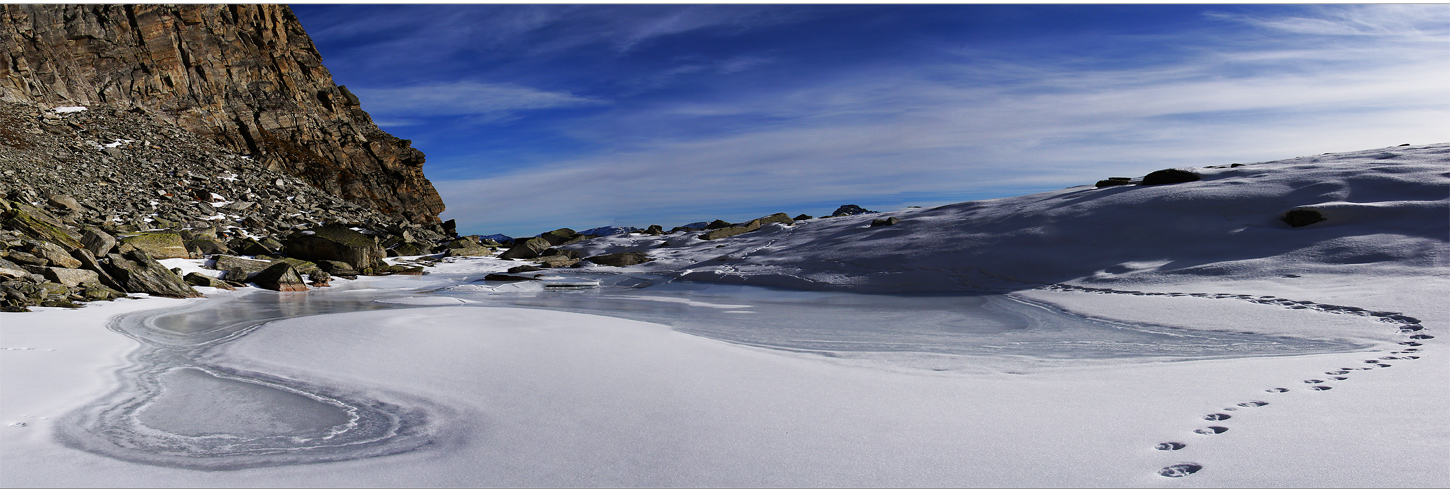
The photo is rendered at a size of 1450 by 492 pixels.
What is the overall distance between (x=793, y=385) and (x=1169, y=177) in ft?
43.0

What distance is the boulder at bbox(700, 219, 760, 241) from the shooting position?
19328 millimetres

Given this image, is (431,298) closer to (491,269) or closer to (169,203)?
(491,269)

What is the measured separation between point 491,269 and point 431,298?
5975 mm

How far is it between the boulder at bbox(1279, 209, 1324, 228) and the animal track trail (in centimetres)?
389

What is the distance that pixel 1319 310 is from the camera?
19.1ft

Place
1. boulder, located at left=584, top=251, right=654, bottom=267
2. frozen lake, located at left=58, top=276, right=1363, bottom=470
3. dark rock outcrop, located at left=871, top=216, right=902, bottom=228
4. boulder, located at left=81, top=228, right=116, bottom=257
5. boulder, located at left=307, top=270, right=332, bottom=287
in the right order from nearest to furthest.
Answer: frozen lake, located at left=58, top=276, right=1363, bottom=470 → boulder, located at left=81, top=228, right=116, bottom=257 → boulder, located at left=307, top=270, right=332, bottom=287 → dark rock outcrop, located at left=871, top=216, right=902, bottom=228 → boulder, located at left=584, top=251, right=654, bottom=267

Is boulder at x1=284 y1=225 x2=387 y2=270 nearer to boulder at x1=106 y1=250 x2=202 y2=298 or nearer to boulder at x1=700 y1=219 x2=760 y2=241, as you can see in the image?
boulder at x1=106 y1=250 x2=202 y2=298

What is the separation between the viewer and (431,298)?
A: 9367 millimetres

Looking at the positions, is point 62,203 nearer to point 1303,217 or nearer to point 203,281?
point 203,281

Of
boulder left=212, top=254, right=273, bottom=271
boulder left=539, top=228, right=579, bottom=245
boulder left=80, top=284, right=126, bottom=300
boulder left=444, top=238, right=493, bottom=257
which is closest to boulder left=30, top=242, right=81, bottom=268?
boulder left=80, top=284, right=126, bottom=300

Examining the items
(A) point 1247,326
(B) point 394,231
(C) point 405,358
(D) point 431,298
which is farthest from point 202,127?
(A) point 1247,326

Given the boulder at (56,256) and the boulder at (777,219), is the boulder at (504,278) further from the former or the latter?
the boulder at (777,219)

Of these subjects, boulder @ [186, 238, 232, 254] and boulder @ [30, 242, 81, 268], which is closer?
boulder @ [30, 242, 81, 268]

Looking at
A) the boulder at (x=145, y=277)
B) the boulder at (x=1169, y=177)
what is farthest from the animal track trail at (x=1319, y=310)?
the boulder at (x=145, y=277)
